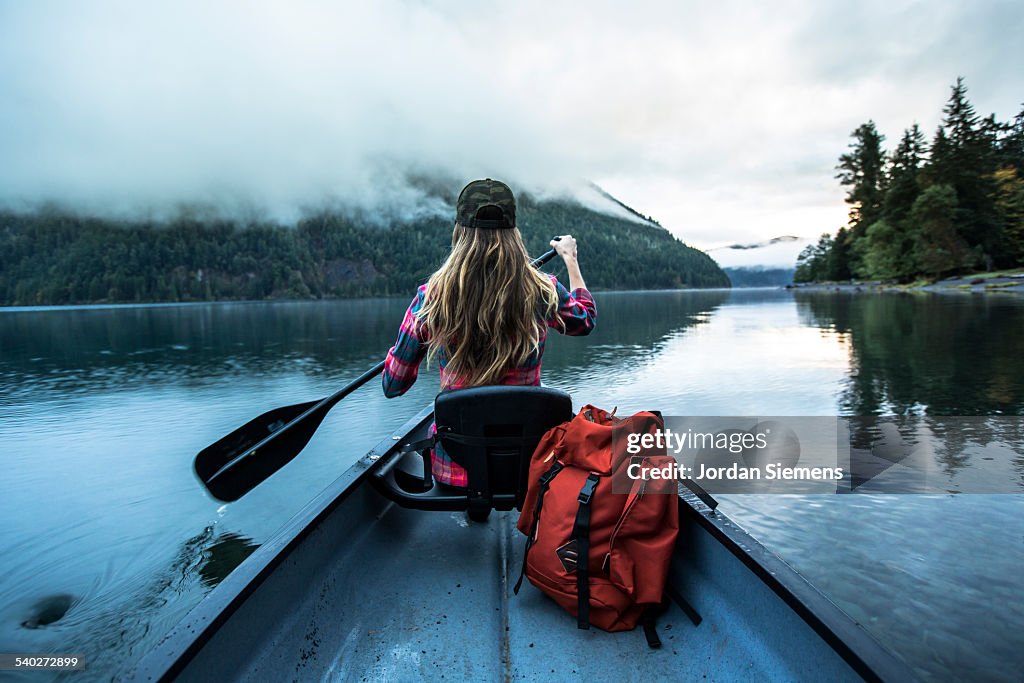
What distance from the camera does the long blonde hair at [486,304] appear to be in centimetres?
265

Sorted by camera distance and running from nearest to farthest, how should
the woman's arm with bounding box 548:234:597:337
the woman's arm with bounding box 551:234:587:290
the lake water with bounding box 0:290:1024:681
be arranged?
the woman's arm with bounding box 548:234:597:337, the woman's arm with bounding box 551:234:587:290, the lake water with bounding box 0:290:1024:681

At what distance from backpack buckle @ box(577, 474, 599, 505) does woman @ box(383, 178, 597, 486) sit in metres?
0.66

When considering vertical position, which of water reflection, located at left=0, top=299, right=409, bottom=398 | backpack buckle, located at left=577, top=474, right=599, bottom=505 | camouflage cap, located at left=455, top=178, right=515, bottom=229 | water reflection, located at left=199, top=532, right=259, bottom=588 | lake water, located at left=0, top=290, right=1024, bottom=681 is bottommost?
water reflection, located at left=199, top=532, right=259, bottom=588

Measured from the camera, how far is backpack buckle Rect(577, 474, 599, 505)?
2.24 metres

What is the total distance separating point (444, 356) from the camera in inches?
113

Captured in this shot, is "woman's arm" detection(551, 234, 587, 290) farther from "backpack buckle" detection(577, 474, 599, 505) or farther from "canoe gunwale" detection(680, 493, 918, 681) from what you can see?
"canoe gunwale" detection(680, 493, 918, 681)

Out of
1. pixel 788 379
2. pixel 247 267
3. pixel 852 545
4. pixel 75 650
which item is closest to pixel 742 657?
pixel 852 545

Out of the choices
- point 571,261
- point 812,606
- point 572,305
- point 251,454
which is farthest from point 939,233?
point 251,454

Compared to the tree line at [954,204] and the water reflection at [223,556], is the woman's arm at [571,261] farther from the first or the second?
the tree line at [954,204]

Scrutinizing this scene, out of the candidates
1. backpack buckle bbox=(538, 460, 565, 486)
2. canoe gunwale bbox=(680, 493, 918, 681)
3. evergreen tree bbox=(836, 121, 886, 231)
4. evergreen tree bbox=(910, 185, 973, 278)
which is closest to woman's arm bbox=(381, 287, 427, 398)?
backpack buckle bbox=(538, 460, 565, 486)

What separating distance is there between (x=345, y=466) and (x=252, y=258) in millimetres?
151144

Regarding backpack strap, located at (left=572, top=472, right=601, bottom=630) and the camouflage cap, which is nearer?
backpack strap, located at (left=572, top=472, right=601, bottom=630)

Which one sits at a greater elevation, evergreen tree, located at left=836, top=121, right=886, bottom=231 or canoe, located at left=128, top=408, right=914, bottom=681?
evergreen tree, located at left=836, top=121, right=886, bottom=231

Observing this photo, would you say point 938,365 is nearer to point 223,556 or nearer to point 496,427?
point 496,427
